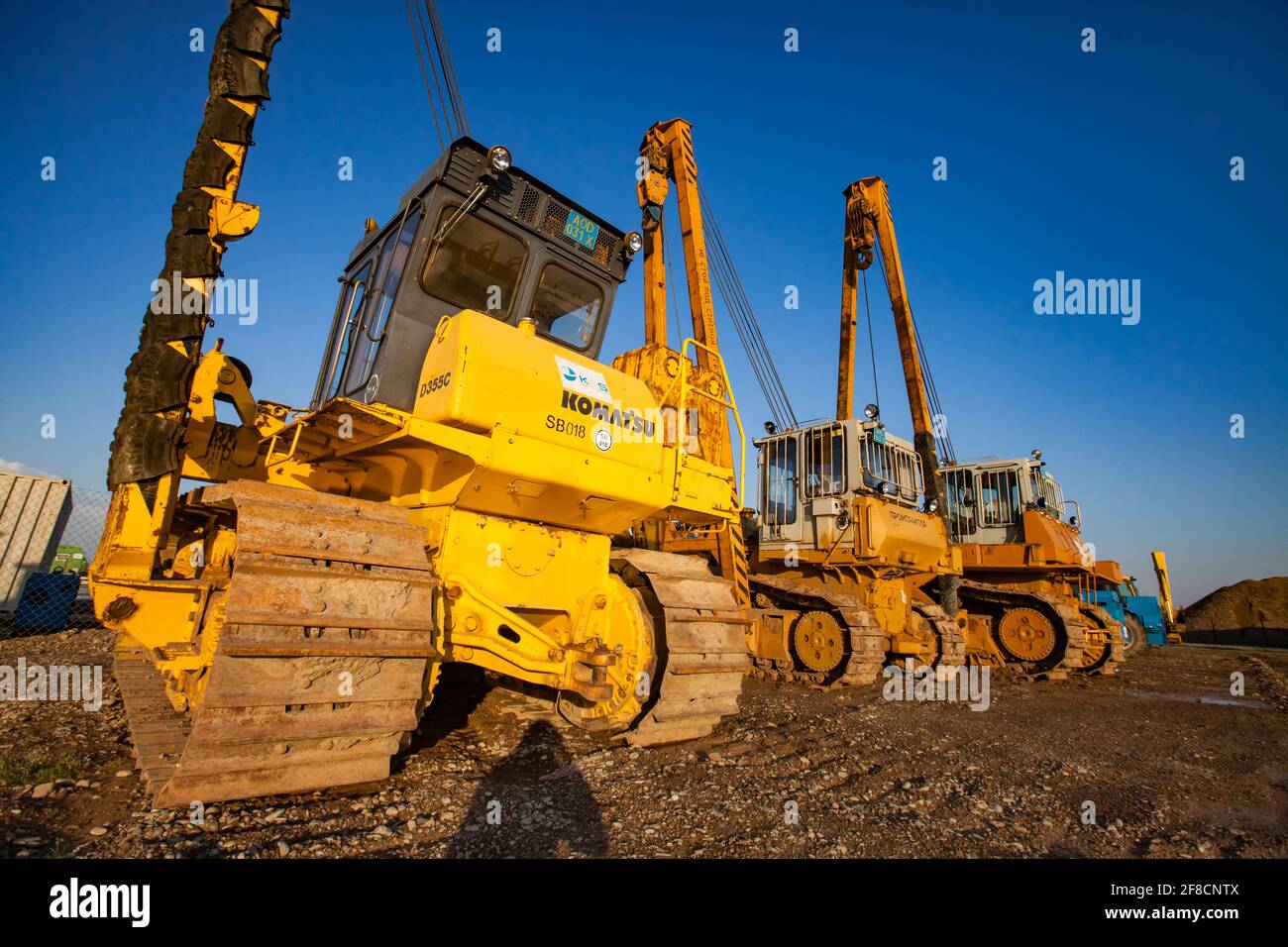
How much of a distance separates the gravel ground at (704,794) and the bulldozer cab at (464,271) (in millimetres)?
2517

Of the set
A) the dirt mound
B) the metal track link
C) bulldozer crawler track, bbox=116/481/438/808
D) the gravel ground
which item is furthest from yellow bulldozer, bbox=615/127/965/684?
the dirt mound

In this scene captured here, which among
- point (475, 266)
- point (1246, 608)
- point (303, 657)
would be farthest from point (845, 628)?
point (1246, 608)

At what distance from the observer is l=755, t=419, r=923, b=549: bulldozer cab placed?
37.1 feet

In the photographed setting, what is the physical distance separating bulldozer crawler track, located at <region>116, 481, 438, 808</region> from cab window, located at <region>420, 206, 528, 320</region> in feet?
6.28

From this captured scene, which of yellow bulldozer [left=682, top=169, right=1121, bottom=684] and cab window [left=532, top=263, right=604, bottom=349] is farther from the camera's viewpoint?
yellow bulldozer [left=682, top=169, right=1121, bottom=684]

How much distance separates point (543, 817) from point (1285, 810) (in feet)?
17.5

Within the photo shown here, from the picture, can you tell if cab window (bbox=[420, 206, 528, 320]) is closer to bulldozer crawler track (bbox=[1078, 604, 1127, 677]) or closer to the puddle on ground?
the puddle on ground

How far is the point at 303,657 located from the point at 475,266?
3.04 m

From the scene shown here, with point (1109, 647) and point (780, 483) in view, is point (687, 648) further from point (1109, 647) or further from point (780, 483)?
point (1109, 647)

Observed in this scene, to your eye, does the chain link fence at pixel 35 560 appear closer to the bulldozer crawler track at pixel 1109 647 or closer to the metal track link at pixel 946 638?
the metal track link at pixel 946 638

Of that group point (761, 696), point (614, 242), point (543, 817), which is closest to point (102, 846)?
point (543, 817)

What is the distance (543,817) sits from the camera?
322 cm

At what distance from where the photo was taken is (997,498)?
16344 mm

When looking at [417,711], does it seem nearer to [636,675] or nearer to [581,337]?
[636,675]
